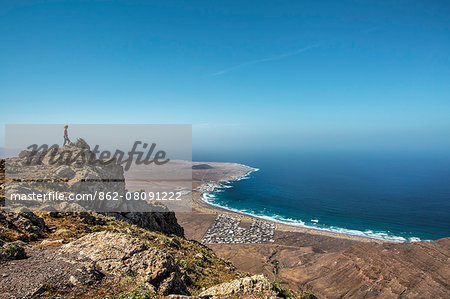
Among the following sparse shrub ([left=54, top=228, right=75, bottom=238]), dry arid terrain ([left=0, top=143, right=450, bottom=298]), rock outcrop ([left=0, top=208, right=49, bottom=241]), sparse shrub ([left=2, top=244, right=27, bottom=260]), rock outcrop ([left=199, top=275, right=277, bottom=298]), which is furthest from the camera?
sparse shrub ([left=54, top=228, right=75, bottom=238])

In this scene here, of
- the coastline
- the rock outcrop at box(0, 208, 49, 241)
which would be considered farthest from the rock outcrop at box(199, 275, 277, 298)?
the coastline

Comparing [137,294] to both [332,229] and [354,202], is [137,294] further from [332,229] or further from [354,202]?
[354,202]

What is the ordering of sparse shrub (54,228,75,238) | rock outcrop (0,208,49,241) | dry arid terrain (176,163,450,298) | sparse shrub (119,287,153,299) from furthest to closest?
dry arid terrain (176,163,450,298) → sparse shrub (54,228,75,238) → rock outcrop (0,208,49,241) → sparse shrub (119,287,153,299)

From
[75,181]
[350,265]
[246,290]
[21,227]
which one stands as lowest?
[350,265]

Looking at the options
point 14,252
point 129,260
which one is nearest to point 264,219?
point 129,260

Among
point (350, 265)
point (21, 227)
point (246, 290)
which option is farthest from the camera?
point (350, 265)

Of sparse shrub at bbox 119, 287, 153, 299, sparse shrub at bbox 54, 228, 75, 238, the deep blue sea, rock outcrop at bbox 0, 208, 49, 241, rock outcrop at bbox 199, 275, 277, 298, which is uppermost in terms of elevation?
rock outcrop at bbox 0, 208, 49, 241

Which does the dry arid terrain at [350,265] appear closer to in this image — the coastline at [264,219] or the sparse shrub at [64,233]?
the coastline at [264,219]

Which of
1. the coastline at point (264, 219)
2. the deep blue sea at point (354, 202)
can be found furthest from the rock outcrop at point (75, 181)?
the deep blue sea at point (354, 202)

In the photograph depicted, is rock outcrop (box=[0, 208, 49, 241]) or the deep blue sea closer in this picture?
rock outcrop (box=[0, 208, 49, 241])

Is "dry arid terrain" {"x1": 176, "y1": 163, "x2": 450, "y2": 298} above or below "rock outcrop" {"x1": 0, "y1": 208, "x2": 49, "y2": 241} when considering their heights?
below

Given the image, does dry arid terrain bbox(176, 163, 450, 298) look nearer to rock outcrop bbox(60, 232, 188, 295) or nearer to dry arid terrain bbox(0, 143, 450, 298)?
dry arid terrain bbox(0, 143, 450, 298)

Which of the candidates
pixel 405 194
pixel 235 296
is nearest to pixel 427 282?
pixel 235 296
